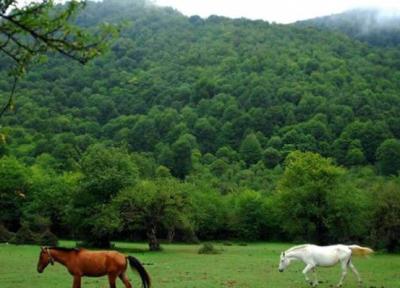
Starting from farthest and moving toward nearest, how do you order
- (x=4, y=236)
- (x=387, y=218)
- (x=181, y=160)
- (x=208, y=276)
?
(x=181, y=160)
(x=4, y=236)
(x=387, y=218)
(x=208, y=276)

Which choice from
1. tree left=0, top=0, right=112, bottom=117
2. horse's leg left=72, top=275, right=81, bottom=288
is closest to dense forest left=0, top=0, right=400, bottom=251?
horse's leg left=72, top=275, right=81, bottom=288

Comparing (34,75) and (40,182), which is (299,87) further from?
(40,182)

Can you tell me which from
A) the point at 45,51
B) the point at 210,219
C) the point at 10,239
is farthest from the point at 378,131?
the point at 45,51

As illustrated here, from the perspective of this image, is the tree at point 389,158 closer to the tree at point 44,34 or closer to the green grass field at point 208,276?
the green grass field at point 208,276

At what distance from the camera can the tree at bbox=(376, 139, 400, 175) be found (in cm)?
10175

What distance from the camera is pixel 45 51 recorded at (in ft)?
20.2

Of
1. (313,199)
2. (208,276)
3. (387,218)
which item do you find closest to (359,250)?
(208,276)

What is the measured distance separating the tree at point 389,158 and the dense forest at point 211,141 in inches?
9.7

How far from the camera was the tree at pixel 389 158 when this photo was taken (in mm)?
101750

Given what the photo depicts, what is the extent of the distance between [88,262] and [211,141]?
10886 centimetres

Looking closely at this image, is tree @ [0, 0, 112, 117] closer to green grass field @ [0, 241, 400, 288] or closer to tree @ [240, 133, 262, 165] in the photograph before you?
green grass field @ [0, 241, 400, 288]

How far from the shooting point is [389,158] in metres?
102

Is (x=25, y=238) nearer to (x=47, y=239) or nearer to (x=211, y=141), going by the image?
(x=47, y=239)

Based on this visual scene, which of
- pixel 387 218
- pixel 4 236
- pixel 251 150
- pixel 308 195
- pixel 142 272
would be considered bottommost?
pixel 4 236
